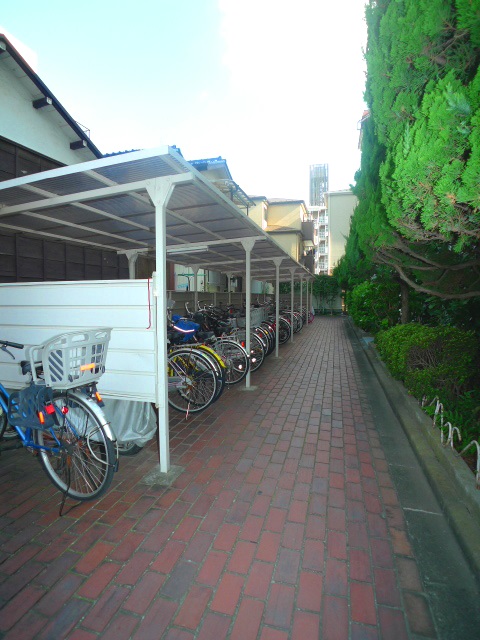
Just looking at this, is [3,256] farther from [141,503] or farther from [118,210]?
[141,503]

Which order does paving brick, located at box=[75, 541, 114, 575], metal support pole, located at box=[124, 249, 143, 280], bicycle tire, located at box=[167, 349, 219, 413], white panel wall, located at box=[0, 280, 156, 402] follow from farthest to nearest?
metal support pole, located at box=[124, 249, 143, 280] < bicycle tire, located at box=[167, 349, 219, 413] < white panel wall, located at box=[0, 280, 156, 402] < paving brick, located at box=[75, 541, 114, 575]

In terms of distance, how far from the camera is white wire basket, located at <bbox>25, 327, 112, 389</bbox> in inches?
86.7

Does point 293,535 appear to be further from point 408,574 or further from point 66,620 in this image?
point 66,620

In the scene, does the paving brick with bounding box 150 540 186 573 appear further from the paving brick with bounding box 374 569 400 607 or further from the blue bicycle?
the paving brick with bounding box 374 569 400 607

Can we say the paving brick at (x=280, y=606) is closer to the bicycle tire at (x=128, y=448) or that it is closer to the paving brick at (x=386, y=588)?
the paving brick at (x=386, y=588)

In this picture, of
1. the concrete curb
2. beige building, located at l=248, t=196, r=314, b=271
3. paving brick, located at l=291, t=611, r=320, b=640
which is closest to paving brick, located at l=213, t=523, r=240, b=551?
paving brick, located at l=291, t=611, r=320, b=640

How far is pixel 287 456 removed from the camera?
3.12m

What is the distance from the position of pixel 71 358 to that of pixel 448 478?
2.90 metres

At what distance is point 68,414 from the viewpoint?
98.7 inches

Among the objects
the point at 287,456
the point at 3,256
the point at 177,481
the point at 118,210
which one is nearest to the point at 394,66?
the point at 118,210

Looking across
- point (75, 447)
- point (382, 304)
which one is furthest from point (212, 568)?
point (382, 304)

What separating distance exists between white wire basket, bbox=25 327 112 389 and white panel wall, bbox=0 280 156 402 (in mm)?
354

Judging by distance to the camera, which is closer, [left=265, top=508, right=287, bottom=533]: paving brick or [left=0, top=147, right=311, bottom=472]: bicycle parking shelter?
[left=265, top=508, right=287, bottom=533]: paving brick

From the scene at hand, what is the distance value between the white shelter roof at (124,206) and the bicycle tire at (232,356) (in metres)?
1.61
